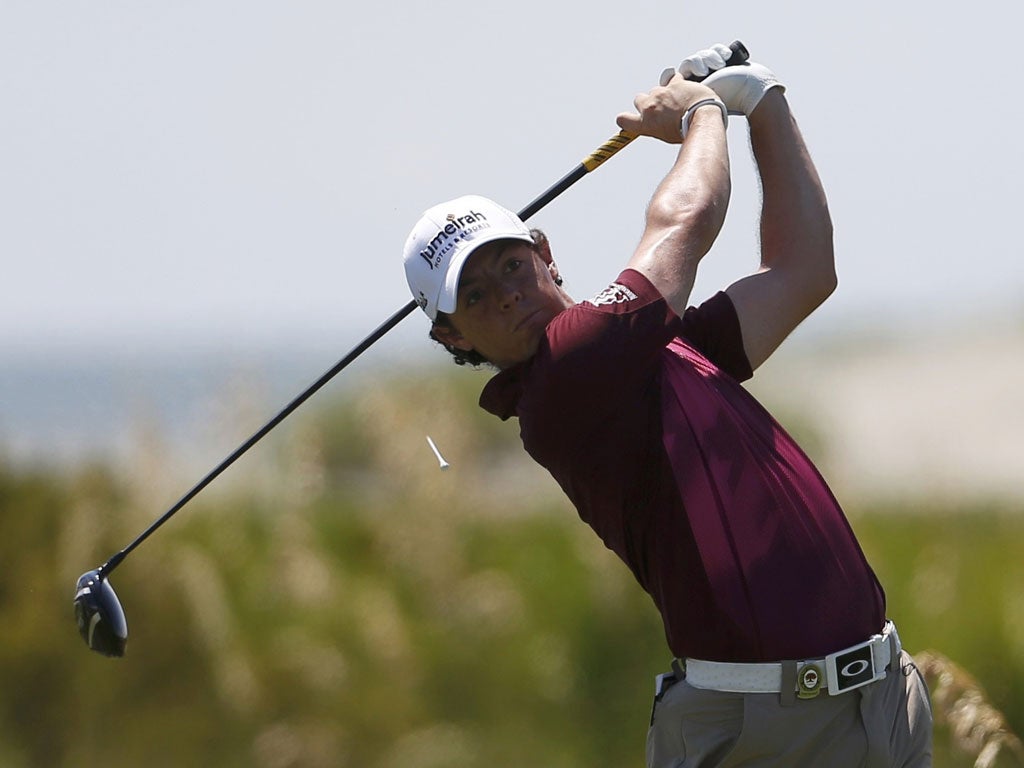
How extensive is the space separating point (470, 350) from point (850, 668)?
1043 mm

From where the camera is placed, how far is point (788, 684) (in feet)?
10.0

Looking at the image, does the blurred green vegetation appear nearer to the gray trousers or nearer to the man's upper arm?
the man's upper arm

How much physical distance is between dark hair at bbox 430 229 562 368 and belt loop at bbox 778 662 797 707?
93 centimetres

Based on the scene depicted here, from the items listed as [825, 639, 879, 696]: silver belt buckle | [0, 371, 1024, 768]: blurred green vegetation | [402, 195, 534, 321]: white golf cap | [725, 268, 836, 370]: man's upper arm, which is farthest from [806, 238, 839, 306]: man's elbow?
[0, 371, 1024, 768]: blurred green vegetation

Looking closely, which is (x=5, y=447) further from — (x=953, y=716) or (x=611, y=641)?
(x=953, y=716)

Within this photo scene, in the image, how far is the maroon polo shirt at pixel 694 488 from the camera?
309 cm

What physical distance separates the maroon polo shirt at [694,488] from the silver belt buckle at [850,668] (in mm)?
24

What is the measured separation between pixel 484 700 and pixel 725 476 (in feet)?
11.5

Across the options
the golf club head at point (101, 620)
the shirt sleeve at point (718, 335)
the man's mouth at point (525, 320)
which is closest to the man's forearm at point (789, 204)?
the shirt sleeve at point (718, 335)

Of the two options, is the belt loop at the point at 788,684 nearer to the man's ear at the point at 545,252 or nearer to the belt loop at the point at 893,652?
the belt loop at the point at 893,652

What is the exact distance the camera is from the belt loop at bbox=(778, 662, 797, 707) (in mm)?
3061

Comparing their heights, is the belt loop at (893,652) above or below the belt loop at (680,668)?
below

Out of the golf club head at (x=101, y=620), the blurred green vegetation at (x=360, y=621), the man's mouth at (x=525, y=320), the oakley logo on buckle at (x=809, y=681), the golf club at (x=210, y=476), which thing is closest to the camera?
the oakley logo on buckle at (x=809, y=681)

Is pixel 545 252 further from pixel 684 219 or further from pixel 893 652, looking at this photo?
pixel 893 652
